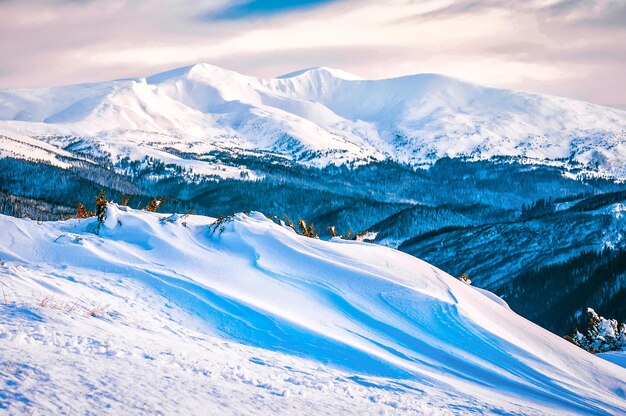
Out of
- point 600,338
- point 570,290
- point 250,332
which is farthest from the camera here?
point 570,290

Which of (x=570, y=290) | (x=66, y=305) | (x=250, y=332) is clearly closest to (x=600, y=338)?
(x=250, y=332)

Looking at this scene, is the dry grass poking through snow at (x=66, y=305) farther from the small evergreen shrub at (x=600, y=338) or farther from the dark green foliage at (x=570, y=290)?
the dark green foliage at (x=570, y=290)

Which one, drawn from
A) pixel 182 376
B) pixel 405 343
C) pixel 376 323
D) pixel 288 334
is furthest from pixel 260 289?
pixel 182 376

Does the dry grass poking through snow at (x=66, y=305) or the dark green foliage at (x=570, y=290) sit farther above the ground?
the dry grass poking through snow at (x=66, y=305)

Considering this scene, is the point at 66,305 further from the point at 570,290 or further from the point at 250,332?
the point at 570,290

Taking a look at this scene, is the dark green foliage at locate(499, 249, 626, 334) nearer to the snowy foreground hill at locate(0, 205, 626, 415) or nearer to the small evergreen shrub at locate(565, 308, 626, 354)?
the small evergreen shrub at locate(565, 308, 626, 354)

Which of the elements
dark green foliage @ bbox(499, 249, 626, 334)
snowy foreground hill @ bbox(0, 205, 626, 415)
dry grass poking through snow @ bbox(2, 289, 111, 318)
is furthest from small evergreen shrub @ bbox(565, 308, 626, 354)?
dark green foliage @ bbox(499, 249, 626, 334)

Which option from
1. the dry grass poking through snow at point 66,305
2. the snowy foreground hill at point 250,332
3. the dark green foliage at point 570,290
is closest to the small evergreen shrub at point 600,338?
the snowy foreground hill at point 250,332

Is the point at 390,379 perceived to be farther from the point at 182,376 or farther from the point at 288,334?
the point at 182,376

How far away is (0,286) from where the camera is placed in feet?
25.7

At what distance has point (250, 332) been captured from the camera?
8.52 meters

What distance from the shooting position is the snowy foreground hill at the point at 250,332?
229 inches

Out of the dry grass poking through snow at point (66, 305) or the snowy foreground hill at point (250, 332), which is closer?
the snowy foreground hill at point (250, 332)

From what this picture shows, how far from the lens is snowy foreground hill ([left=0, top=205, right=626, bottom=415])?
5824 mm
